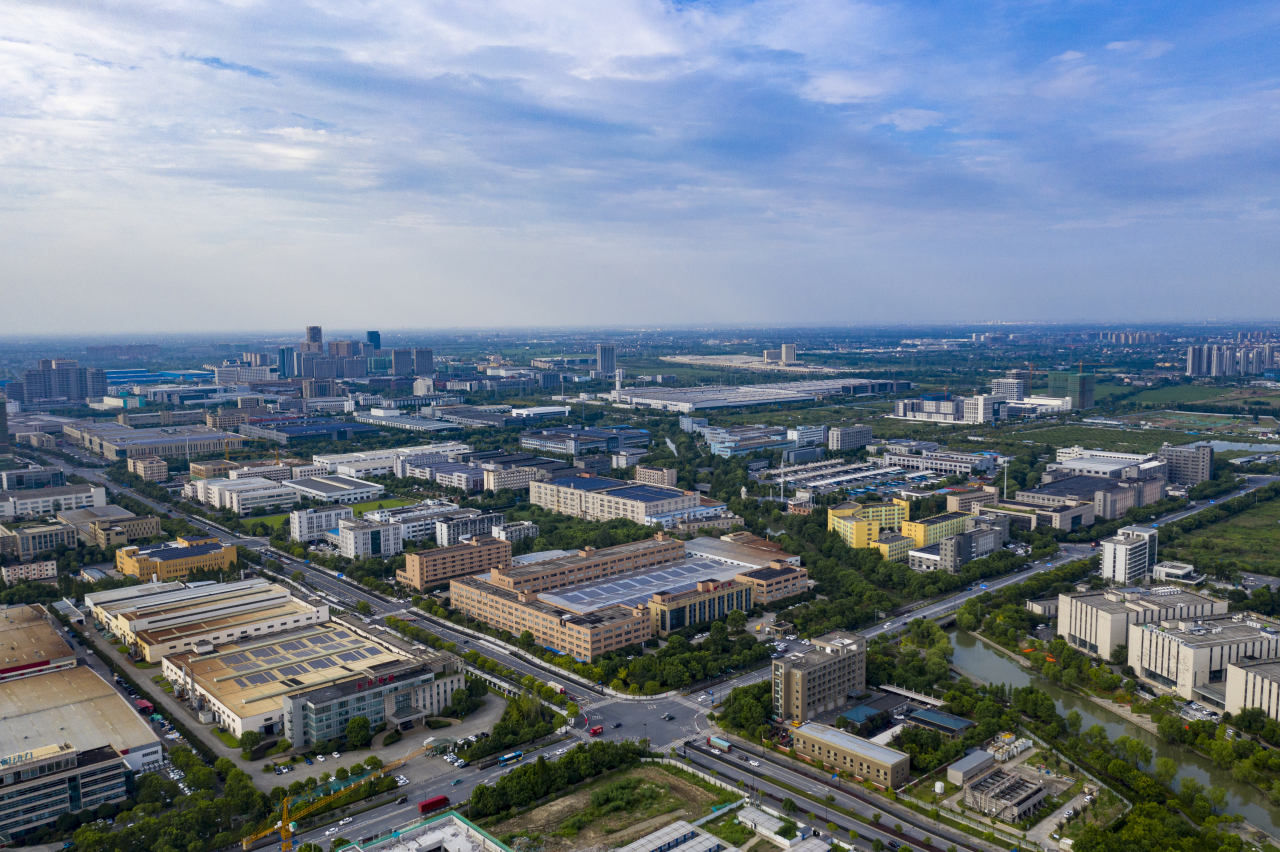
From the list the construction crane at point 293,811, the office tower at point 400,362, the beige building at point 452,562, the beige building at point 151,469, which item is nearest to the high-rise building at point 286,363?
the office tower at point 400,362

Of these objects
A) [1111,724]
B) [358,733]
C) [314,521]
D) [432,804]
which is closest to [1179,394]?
[1111,724]

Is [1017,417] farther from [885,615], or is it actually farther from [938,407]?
[885,615]

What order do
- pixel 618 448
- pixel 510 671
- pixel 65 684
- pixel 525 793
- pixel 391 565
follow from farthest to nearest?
pixel 618 448 < pixel 391 565 < pixel 510 671 < pixel 65 684 < pixel 525 793

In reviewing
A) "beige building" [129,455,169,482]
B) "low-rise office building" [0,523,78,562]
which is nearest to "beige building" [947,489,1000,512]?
"low-rise office building" [0,523,78,562]

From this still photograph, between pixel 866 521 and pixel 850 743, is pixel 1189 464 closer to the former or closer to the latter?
pixel 866 521

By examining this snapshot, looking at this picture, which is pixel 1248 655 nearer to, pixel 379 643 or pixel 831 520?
pixel 831 520

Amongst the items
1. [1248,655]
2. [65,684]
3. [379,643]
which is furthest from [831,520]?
[65,684]

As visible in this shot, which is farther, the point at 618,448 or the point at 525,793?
the point at 618,448

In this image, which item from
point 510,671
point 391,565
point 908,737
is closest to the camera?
point 908,737
